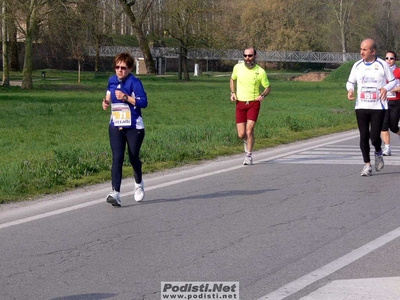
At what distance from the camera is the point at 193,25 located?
6531 cm

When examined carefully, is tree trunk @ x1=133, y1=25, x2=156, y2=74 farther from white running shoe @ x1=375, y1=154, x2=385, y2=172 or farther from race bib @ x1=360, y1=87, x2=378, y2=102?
race bib @ x1=360, y1=87, x2=378, y2=102

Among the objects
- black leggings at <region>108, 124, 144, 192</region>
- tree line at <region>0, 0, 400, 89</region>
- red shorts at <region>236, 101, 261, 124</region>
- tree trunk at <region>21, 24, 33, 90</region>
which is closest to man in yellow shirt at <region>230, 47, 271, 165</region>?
red shorts at <region>236, 101, 261, 124</region>

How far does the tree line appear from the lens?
131 feet

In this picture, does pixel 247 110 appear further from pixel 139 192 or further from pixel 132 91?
pixel 132 91

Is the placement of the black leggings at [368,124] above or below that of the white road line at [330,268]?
above

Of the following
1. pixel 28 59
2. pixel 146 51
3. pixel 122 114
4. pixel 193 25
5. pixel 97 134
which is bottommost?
pixel 97 134

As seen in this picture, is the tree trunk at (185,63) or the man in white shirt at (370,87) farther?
the tree trunk at (185,63)

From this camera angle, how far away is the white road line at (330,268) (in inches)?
252

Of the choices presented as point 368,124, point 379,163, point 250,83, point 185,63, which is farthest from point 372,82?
point 185,63

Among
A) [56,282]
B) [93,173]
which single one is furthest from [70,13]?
[56,282]

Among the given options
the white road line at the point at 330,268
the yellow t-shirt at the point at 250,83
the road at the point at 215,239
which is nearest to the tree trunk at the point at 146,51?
the yellow t-shirt at the point at 250,83

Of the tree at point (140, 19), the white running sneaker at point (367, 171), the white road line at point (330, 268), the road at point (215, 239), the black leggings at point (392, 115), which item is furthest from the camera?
the tree at point (140, 19)

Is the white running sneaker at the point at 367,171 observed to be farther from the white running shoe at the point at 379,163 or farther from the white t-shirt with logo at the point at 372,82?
the white t-shirt with logo at the point at 372,82

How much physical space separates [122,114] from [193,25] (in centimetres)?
5606
